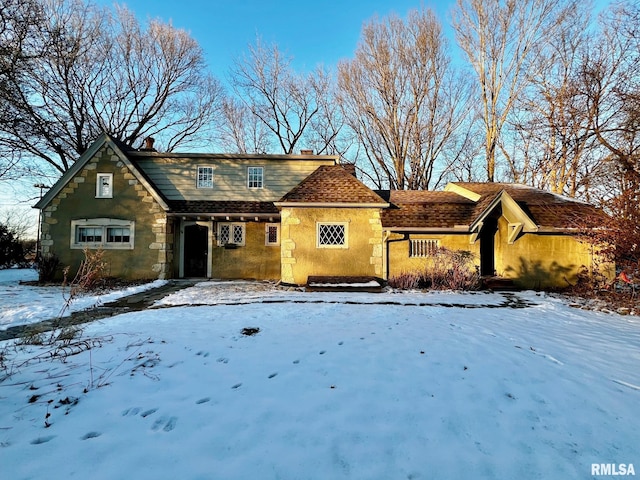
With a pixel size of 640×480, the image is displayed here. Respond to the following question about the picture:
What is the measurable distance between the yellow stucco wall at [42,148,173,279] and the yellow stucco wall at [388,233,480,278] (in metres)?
9.65

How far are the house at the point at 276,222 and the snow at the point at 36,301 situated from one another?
2242 millimetres

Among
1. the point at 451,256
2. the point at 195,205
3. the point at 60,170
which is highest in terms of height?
the point at 60,170

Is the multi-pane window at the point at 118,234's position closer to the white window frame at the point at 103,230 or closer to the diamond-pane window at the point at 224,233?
the white window frame at the point at 103,230

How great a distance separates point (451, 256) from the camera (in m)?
11.7

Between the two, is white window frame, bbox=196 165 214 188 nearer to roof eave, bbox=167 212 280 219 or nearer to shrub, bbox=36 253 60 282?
roof eave, bbox=167 212 280 219

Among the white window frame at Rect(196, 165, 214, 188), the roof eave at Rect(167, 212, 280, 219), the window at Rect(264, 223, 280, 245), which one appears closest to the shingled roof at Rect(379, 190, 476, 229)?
the window at Rect(264, 223, 280, 245)

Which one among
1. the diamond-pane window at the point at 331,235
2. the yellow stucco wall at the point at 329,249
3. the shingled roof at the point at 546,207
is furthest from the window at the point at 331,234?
the shingled roof at the point at 546,207

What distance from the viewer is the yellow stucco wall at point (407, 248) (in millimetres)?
11977

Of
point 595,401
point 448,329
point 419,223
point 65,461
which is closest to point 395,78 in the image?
point 419,223

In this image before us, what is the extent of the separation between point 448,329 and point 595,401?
2.45 m

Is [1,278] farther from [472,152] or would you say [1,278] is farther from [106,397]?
[472,152]

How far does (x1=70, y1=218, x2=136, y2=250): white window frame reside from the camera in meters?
12.5

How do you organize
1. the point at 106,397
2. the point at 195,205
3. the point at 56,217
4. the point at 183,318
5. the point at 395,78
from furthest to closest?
the point at 395,78, the point at 195,205, the point at 56,217, the point at 183,318, the point at 106,397

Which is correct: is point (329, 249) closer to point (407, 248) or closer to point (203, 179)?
Answer: point (407, 248)
